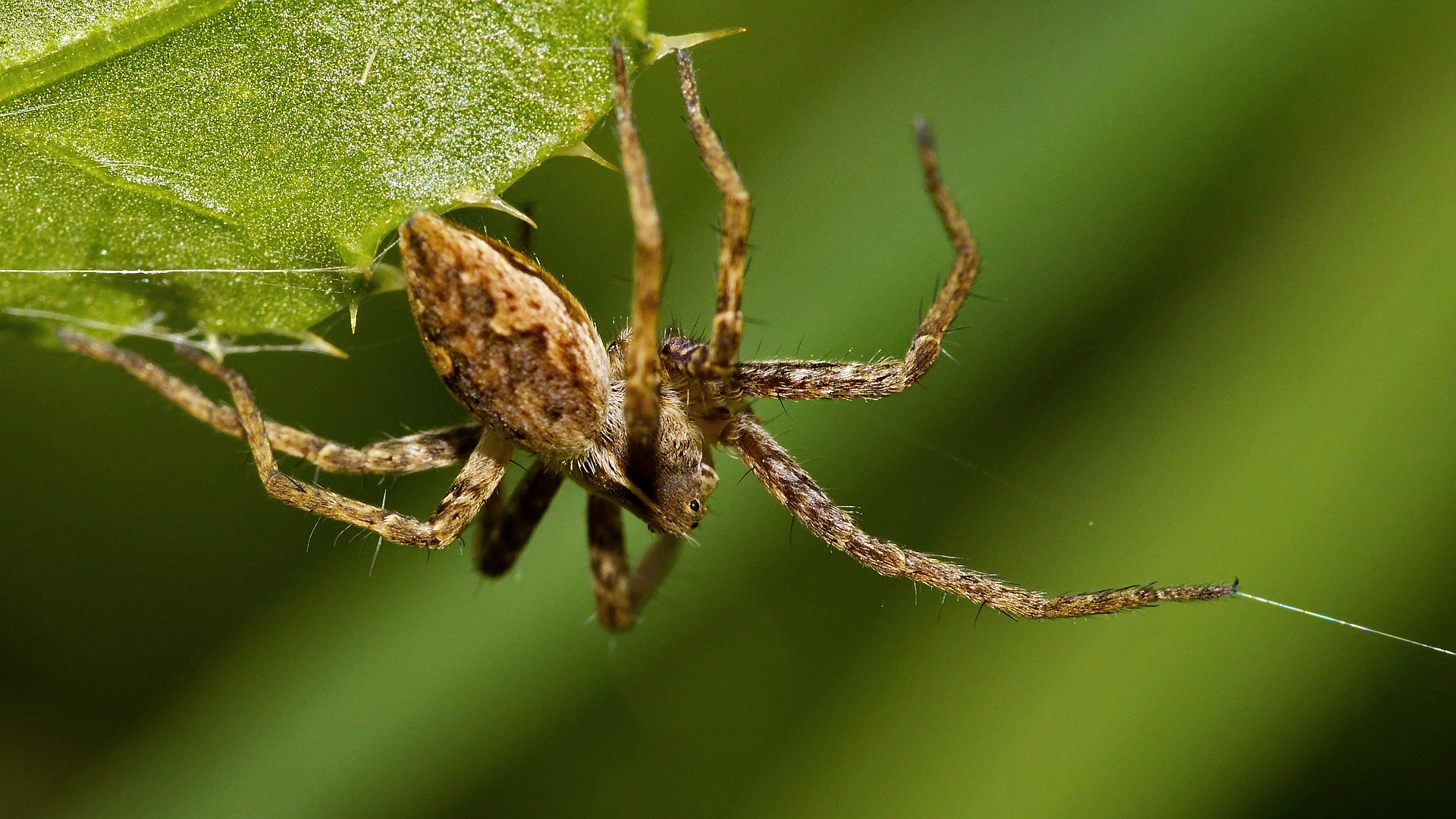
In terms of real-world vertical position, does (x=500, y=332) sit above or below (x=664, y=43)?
below

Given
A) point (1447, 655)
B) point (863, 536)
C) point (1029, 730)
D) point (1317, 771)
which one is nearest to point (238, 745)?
point (863, 536)

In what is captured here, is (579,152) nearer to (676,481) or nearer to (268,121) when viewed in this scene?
(268,121)

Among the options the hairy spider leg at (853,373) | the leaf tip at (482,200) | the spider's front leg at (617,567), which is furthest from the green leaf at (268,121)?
the spider's front leg at (617,567)

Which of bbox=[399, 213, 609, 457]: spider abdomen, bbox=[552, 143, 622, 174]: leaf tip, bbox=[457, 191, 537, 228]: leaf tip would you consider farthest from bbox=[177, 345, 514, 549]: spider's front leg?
bbox=[552, 143, 622, 174]: leaf tip

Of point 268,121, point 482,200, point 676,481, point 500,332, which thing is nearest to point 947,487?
point 676,481

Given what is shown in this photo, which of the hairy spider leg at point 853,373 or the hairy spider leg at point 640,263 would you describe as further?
the hairy spider leg at point 853,373

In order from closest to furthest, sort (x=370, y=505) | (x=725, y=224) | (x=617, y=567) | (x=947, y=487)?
(x=725, y=224), (x=370, y=505), (x=617, y=567), (x=947, y=487)

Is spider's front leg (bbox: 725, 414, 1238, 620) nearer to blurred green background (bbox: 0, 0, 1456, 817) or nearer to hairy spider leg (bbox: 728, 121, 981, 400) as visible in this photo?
hairy spider leg (bbox: 728, 121, 981, 400)

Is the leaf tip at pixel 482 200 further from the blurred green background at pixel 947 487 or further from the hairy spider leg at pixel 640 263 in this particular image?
the blurred green background at pixel 947 487
